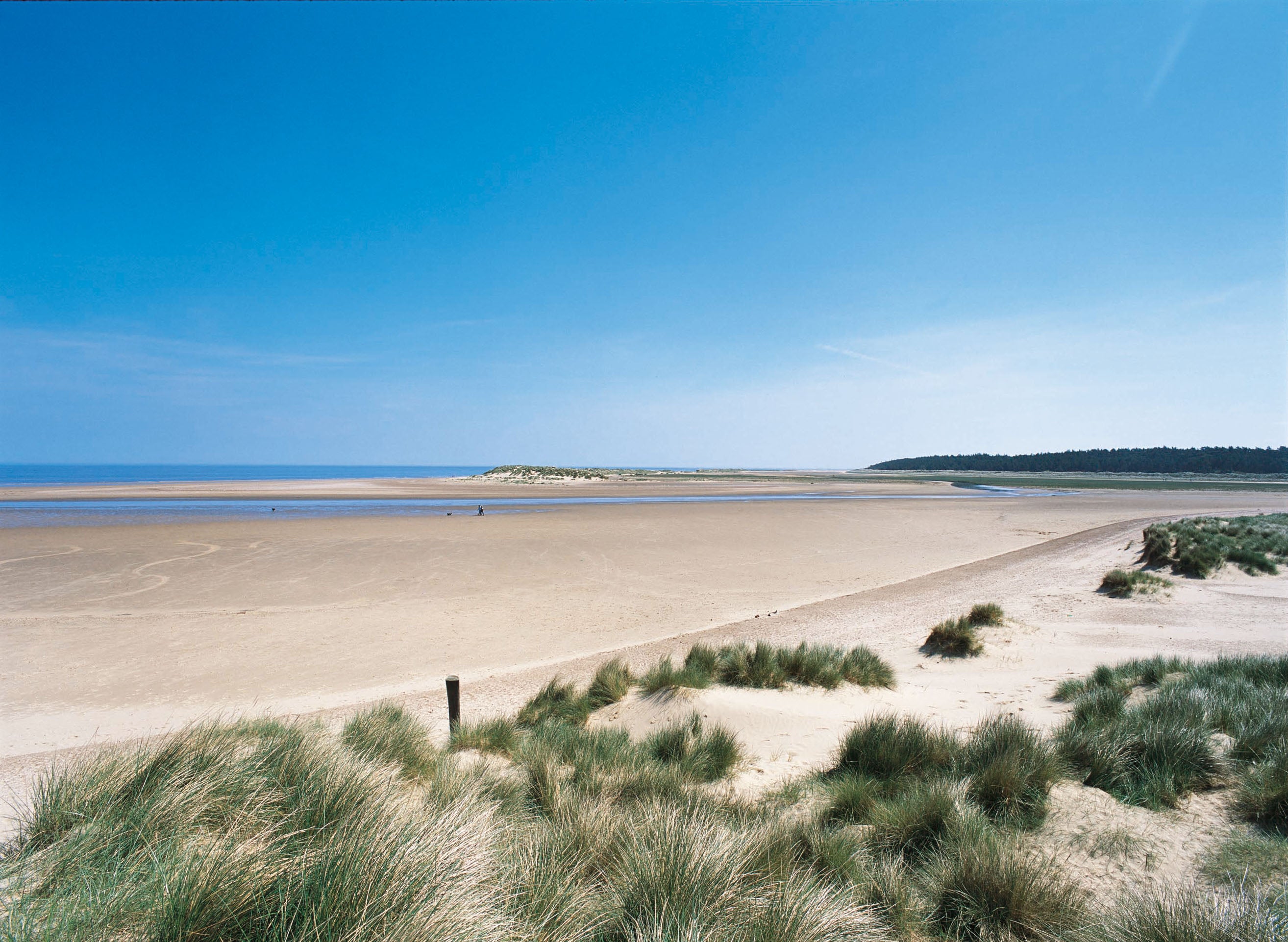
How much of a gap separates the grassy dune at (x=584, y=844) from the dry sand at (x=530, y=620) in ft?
2.53

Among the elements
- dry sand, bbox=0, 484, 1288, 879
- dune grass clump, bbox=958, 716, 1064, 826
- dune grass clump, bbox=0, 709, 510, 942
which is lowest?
dry sand, bbox=0, 484, 1288, 879

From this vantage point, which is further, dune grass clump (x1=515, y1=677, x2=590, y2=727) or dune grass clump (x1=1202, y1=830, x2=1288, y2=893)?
dune grass clump (x1=515, y1=677, x2=590, y2=727)

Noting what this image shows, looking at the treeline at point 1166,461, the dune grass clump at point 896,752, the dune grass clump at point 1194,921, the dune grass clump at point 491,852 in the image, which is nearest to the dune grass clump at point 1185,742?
the dune grass clump at point 491,852

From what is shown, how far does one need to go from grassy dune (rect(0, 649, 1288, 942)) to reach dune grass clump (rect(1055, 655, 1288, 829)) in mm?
28

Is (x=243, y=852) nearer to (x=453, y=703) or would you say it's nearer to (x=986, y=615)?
(x=453, y=703)

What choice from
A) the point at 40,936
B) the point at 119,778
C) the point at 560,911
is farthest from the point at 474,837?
the point at 119,778

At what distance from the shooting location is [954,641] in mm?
10086

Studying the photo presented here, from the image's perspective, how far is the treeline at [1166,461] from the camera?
124375 mm

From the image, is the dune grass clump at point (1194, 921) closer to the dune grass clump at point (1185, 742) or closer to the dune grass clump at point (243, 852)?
the dune grass clump at point (1185, 742)

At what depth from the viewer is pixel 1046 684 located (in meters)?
8.17

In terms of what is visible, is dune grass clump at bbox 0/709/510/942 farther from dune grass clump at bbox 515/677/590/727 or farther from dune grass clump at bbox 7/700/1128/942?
dune grass clump at bbox 515/677/590/727

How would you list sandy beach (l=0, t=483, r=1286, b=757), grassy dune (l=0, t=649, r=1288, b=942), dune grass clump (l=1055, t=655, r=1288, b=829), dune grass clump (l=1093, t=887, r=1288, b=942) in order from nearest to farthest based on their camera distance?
grassy dune (l=0, t=649, r=1288, b=942) < dune grass clump (l=1093, t=887, r=1288, b=942) < dune grass clump (l=1055, t=655, r=1288, b=829) < sandy beach (l=0, t=483, r=1286, b=757)

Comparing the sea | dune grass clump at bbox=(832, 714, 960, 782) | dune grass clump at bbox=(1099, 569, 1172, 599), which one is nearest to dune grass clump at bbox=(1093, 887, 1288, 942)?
dune grass clump at bbox=(832, 714, 960, 782)

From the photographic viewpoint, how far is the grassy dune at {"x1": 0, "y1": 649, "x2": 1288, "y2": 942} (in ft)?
7.86
